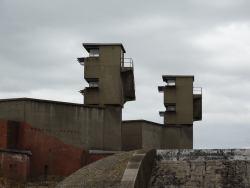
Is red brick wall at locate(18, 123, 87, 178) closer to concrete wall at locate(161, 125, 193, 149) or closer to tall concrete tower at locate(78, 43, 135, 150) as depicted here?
tall concrete tower at locate(78, 43, 135, 150)

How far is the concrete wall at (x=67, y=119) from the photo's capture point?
30.2m

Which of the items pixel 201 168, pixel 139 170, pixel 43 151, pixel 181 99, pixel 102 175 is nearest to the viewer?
pixel 139 170

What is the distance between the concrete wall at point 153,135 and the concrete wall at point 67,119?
16.0 feet

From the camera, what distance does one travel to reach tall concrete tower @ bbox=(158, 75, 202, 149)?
43125 millimetres

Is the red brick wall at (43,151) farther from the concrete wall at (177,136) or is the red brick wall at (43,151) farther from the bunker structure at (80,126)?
the concrete wall at (177,136)

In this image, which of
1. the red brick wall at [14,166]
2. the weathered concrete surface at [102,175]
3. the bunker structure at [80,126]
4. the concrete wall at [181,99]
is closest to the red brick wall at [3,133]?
the bunker structure at [80,126]

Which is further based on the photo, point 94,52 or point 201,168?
point 94,52

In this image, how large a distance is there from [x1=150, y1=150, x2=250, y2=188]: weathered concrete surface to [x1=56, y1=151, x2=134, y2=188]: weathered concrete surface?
1060 millimetres

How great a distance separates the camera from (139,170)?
15.0 meters

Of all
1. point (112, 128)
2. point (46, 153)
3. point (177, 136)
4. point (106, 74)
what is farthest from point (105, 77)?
point (177, 136)

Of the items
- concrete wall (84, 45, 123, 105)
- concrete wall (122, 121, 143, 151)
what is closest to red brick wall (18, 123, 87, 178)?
concrete wall (84, 45, 123, 105)

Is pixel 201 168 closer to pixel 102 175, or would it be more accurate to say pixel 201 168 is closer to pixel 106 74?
pixel 102 175

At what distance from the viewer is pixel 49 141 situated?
29.7m

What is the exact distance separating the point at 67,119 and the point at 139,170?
16.7m
